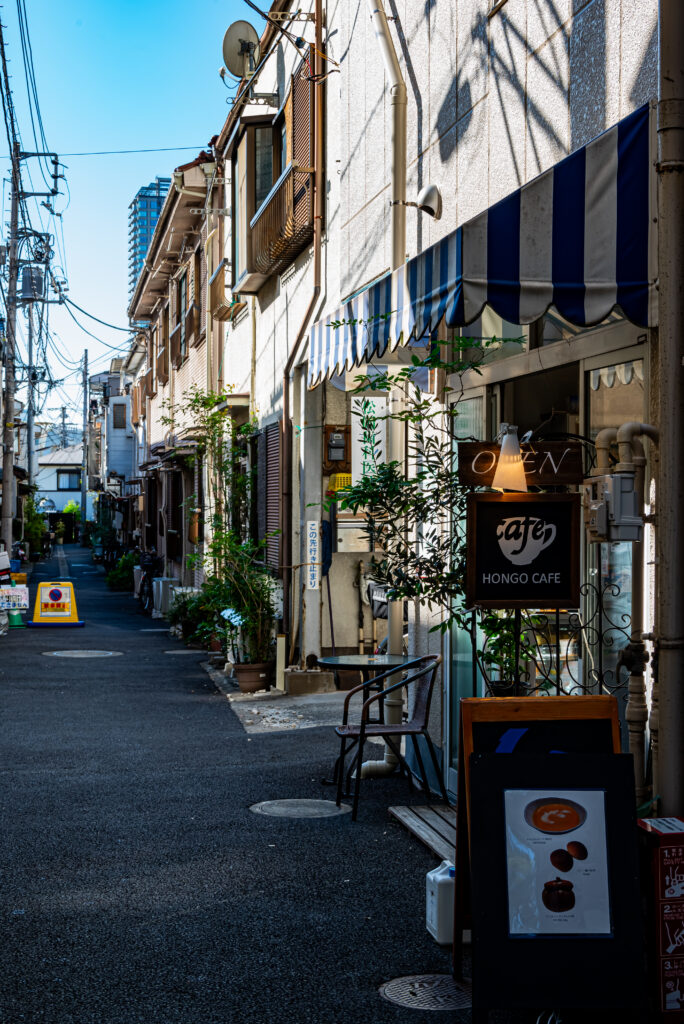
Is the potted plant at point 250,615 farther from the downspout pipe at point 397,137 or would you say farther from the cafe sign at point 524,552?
the cafe sign at point 524,552

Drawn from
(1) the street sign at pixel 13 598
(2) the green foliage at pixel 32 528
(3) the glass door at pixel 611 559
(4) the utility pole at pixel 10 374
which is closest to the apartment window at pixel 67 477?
(2) the green foliage at pixel 32 528

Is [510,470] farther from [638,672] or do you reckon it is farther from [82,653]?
[82,653]

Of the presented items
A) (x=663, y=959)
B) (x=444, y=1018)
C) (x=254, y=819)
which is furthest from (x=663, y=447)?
(x=254, y=819)

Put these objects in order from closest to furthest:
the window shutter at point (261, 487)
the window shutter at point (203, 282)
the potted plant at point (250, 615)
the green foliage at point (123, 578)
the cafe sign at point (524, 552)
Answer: the cafe sign at point (524, 552) → the potted plant at point (250, 615) → the window shutter at point (261, 487) → the window shutter at point (203, 282) → the green foliage at point (123, 578)

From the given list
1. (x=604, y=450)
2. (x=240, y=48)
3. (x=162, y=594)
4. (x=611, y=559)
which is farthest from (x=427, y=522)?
(x=162, y=594)

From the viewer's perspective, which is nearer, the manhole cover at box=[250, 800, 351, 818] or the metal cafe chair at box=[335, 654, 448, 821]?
the metal cafe chair at box=[335, 654, 448, 821]

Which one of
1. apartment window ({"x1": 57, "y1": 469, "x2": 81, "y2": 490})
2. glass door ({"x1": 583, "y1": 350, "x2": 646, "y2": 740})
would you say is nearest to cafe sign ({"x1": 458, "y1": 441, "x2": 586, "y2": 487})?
glass door ({"x1": 583, "y1": 350, "x2": 646, "y2": 740})

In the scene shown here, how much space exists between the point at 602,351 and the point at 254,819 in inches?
147

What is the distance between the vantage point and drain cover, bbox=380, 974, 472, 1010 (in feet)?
14.3

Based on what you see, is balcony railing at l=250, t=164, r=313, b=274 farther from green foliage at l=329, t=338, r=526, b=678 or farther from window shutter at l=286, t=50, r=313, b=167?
green foliage at l=329, t=338, r=526, b=678

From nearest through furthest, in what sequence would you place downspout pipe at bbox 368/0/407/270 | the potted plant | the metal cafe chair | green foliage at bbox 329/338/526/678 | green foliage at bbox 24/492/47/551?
green foliage at bbox 329/338/526/678 < the metal cafe chair < downspout pipe at bbox 368/0/407/270 < the potted plant < green foliage at bbox 24/492/47/551

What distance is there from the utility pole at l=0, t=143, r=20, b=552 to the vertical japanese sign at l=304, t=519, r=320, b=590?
13451 mm

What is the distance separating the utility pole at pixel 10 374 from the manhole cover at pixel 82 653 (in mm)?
7464

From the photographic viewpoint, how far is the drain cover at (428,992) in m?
4.35
